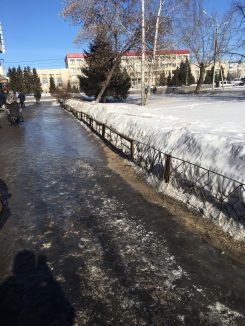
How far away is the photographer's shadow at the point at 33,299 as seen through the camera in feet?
7.66

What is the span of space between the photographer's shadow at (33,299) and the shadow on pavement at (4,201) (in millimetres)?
1261

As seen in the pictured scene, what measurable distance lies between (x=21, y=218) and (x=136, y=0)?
57.0 feet

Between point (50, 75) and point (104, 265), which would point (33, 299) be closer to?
point (104, 265)

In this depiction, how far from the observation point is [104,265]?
9.92ft

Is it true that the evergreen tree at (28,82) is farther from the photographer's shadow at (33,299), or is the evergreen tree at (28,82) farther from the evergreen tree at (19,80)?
the photographer's shadow at (33,299)

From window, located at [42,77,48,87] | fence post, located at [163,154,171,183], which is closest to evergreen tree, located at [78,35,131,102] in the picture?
fence post, located at [163,154,171,183]

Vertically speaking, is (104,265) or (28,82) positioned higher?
(28,82)

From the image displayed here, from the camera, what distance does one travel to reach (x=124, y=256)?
319 centimetres

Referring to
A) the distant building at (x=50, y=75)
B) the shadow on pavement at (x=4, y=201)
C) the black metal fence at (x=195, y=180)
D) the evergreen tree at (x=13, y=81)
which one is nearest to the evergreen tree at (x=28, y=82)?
the evergreen tree at (x=13, y=81)

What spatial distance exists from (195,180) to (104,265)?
246cm

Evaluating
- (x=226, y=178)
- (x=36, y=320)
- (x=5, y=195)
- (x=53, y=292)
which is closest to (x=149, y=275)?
(x=53, y=292)

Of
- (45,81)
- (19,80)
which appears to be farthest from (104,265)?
(45,81)

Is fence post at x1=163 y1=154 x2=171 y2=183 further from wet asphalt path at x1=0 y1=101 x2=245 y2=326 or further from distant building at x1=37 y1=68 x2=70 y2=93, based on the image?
distant building at x1=37 y1=68 x2=70 y2=93

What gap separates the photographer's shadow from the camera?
2.33m
